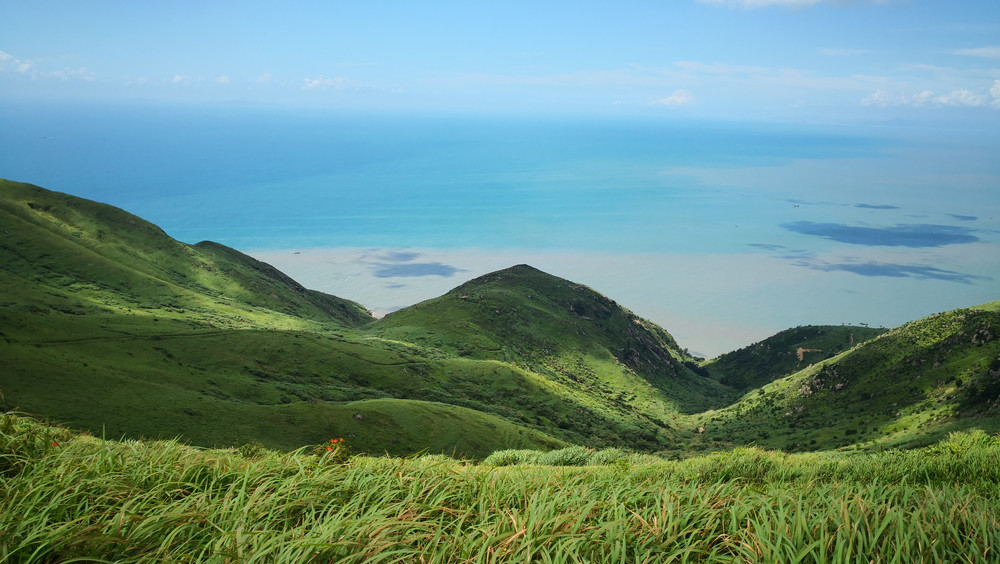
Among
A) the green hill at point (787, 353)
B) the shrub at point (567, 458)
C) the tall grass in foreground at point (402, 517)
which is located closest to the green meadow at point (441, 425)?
the tall grass in foreground at point (402, 517)

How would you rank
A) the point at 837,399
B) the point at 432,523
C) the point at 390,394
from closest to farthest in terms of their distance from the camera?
1. the point at 432,523
2. the point at 390,394
3. the point at 837,399

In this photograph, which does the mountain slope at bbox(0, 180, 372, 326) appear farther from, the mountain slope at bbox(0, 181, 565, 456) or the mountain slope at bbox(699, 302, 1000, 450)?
the mountain slope at bbox(699, 302, 1000, 450)

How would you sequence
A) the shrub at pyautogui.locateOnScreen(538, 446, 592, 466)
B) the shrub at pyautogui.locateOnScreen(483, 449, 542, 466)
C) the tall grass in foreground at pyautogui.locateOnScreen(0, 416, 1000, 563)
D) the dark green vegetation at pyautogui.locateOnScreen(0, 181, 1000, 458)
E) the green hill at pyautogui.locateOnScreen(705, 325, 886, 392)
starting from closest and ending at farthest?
the tall grass in foreground at pyautogui.locateOnScreen(0, 416, 1000, 563)
the shrub at pyautogui.locateOnScreen(538, 446, 592, 466)
the shrub at pyautogui.locateOnScreen(483, 449, 542, 466)
the dark green vegetation at pyautogui.locateOnScreen(0, 181, 1000, 458)
the green hill at pyautogui.locateOnScreen(705, 325, 886, 392)

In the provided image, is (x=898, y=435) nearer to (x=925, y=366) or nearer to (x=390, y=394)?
(x=925, y=366)

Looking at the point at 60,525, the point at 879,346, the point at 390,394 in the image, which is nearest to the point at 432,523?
the point at 60,525

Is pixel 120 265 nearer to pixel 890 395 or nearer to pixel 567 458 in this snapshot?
pixel 567 458

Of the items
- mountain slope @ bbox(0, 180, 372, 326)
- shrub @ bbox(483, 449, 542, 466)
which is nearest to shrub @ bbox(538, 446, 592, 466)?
shrub @ bbox(483, 449, 542, 466)

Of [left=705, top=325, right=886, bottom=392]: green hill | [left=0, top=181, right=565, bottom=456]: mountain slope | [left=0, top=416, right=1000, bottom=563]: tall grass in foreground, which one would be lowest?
[left=705, top=325, right=886, bottom=392]: green hill
